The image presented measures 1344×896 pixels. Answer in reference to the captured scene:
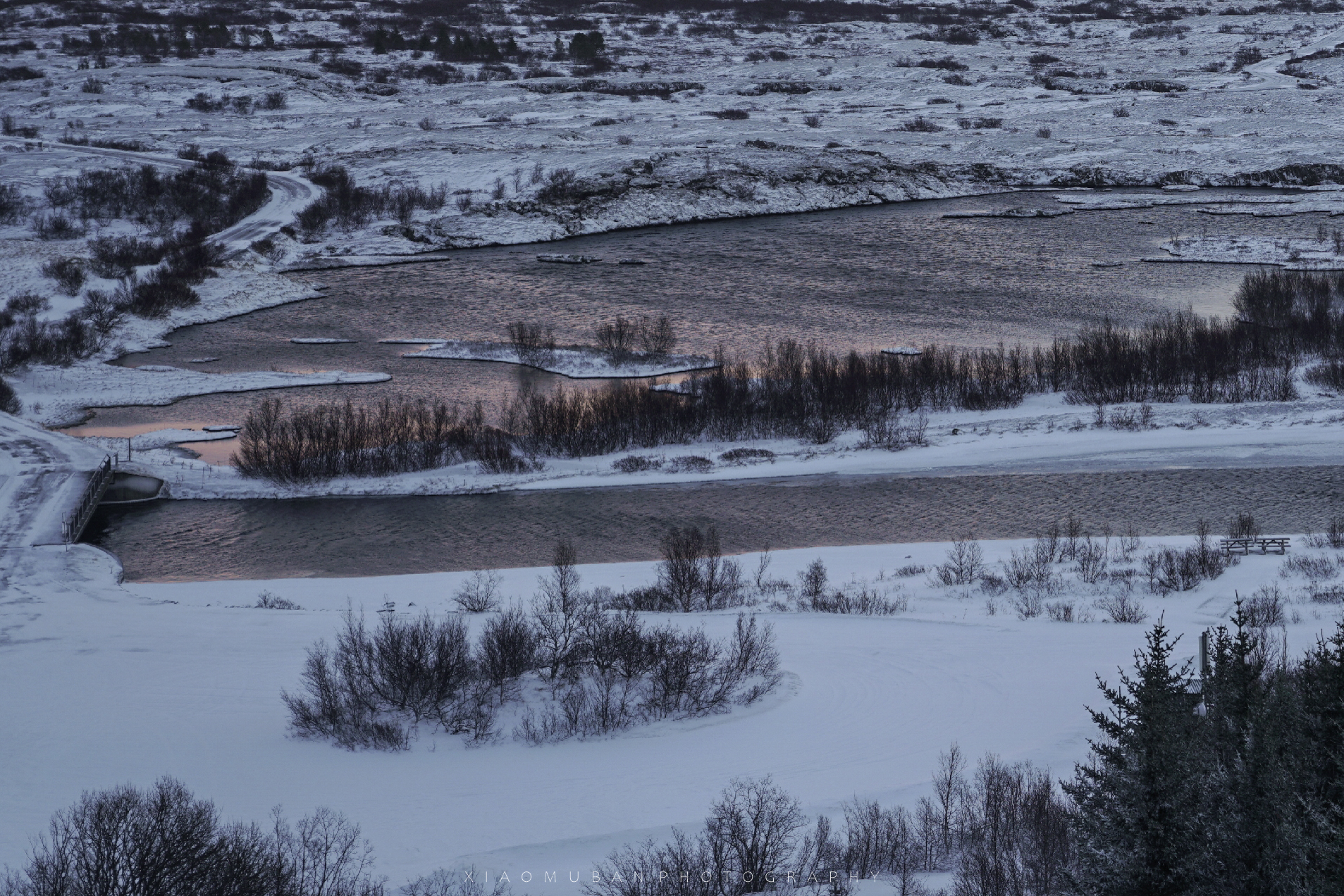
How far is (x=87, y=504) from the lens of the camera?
31922 millimetres

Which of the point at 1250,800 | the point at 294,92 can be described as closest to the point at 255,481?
the point at 1250,800

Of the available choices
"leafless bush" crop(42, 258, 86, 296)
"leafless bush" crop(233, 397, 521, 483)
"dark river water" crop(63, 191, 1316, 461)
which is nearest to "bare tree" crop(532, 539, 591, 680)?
"leafless bush" crop(233, 397, 521, 483)

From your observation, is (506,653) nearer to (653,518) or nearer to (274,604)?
(274,604)

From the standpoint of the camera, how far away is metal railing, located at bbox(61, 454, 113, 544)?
98.5ft

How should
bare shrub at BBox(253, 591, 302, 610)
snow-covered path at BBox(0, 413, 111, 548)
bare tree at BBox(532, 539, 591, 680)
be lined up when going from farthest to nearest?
snow-covered path at BBox(0, 413, 111, 548) < bare shrub at BBox(253, 591, 302, 610) < bare tree at BBox(532, 539, 591, 680)

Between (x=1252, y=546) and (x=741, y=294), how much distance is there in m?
34.6

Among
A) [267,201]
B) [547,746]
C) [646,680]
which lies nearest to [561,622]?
[646,680]

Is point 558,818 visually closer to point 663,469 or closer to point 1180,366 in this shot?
point 663,469

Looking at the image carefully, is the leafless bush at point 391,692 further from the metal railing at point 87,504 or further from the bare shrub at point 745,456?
the bare shrub at point 745,456

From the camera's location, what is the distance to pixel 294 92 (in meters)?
108

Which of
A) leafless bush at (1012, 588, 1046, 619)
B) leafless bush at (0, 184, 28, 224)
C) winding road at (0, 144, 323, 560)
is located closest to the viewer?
leafless bush at (1012, 588, 1046, 619)

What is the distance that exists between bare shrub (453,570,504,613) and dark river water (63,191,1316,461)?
1501 centimetres

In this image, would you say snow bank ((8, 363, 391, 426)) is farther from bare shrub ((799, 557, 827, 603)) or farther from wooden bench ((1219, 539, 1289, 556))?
wooden bench ((1219, 539, 1289, 556))

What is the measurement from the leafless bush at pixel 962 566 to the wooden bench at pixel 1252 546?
203 inches
